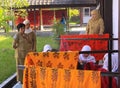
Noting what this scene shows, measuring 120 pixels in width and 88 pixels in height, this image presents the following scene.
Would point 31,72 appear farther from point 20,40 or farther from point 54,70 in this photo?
point 20,40

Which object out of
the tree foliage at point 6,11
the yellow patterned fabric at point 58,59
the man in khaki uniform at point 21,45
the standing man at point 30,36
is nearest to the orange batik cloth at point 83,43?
the standing man at point 30,36

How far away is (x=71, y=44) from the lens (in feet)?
26.2

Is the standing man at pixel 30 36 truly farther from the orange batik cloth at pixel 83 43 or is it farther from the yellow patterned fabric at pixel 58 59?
the yellow patterned fabric at pixel 58 59

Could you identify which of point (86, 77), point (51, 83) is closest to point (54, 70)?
point (51, 83)

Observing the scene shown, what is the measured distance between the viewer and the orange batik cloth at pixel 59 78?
324cm

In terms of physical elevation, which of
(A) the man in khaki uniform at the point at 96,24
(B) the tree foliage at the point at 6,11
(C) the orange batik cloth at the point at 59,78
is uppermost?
(B) the tree foliage at the point at 6,11

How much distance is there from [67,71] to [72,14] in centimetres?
3646

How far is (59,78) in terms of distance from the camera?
342 centimetres

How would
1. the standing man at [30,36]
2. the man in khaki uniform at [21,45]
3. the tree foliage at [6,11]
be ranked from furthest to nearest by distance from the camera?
the tree foliage at [6,11], the standing man at [30,36], the man in khaki uniform at [21,45]

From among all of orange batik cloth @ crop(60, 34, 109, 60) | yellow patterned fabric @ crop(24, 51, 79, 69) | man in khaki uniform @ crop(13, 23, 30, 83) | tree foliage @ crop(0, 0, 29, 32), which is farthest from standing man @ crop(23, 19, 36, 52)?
yellow patterned fabric @ crop(24, 51, 79, 69)

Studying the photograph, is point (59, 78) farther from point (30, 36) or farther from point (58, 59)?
point (30, 36)

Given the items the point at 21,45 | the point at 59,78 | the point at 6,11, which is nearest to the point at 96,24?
the point at 21,45

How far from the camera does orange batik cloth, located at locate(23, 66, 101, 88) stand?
3236 millimetres

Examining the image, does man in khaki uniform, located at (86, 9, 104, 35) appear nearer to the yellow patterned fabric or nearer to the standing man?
the standing man
